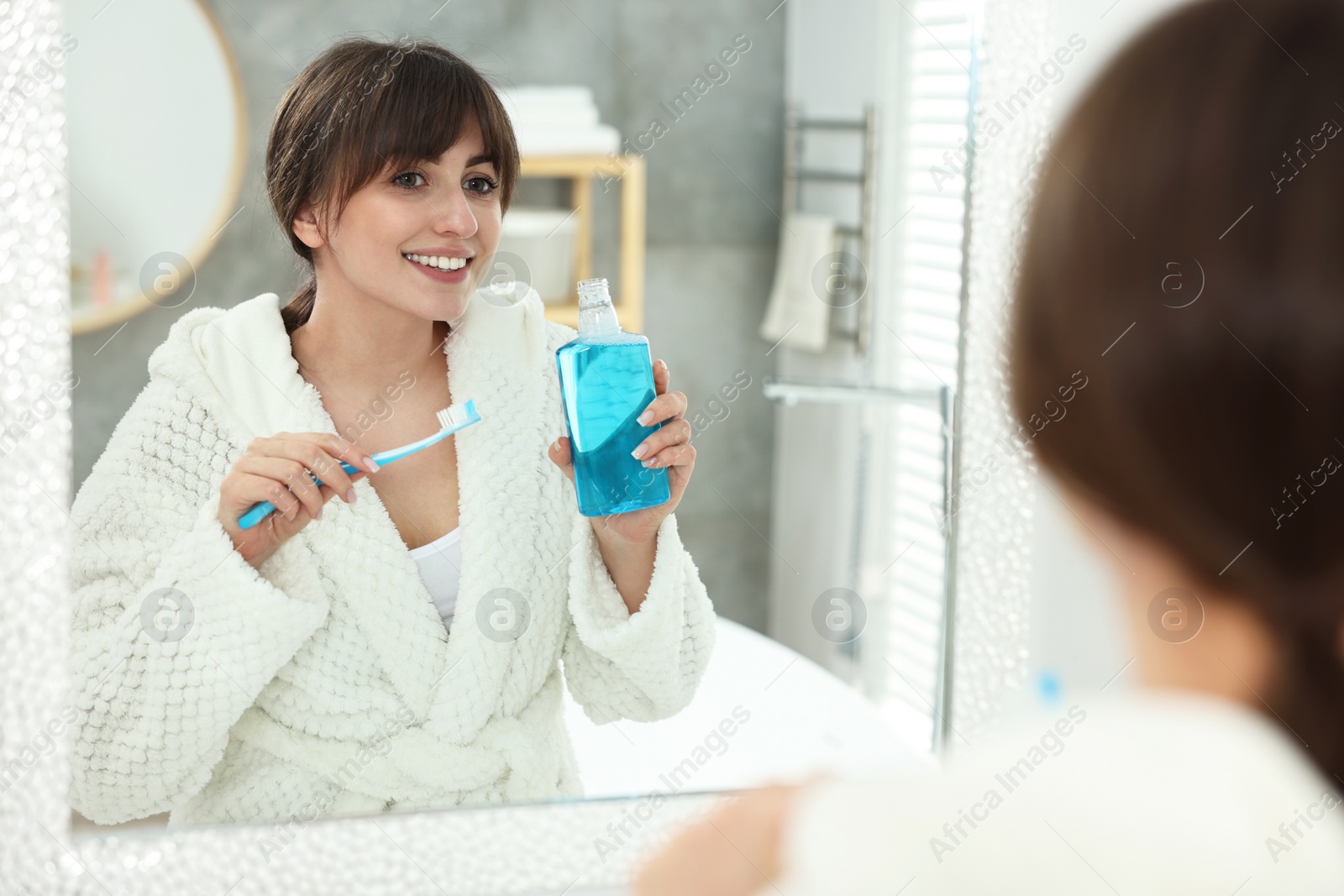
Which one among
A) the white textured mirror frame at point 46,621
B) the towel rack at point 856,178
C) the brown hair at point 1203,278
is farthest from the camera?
the towel rack at point 856,178

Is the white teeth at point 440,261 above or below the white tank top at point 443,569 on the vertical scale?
above

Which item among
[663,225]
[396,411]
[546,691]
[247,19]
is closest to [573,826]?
[546,691]

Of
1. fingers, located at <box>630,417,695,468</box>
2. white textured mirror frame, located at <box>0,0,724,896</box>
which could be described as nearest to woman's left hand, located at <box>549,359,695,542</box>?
fingers, located at <box>630,417,695,468</box>

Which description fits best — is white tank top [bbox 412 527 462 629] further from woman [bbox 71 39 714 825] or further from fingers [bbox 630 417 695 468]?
fingers [bbox 630 417 695 468]

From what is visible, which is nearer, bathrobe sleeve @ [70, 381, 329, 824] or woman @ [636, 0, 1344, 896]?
woman @ [636, 0, 1344, 896]

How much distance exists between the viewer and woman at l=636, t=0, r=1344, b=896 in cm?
32

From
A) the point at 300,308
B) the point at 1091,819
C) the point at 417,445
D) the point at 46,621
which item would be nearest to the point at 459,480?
the point at 417,445

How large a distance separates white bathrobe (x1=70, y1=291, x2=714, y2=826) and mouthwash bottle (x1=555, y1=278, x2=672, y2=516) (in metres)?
0.02

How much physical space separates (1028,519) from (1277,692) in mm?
430

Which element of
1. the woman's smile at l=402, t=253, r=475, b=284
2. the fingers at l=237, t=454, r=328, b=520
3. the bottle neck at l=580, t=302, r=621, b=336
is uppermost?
the woman's smile at l=402, t=253, r=475, b=284

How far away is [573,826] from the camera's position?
0.71 metres

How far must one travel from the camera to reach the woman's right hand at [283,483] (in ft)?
2.07

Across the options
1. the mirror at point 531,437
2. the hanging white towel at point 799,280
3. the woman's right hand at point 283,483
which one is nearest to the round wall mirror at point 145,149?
the mirror at point 531,437

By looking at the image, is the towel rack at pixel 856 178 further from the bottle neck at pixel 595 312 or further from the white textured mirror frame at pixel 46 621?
the white textured mirror frame at pixel 46 621
